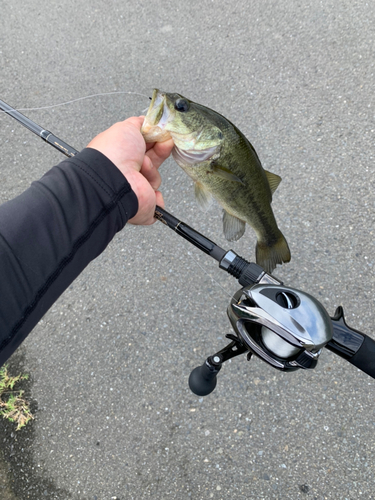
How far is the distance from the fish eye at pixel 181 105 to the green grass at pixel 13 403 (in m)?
2.10

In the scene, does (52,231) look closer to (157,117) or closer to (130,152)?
(130,152)

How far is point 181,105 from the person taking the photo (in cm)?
148

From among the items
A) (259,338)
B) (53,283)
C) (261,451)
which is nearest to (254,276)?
(259,338)

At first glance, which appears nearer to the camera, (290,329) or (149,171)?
(290,329)

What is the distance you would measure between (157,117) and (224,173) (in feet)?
1.27

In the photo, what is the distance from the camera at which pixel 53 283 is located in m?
1.09

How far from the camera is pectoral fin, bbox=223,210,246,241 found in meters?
1.80

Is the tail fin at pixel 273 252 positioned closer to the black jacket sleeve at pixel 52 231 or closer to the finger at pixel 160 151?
the finger at pixel 160 151

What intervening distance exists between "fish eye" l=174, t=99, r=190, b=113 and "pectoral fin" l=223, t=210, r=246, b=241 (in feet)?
1.89

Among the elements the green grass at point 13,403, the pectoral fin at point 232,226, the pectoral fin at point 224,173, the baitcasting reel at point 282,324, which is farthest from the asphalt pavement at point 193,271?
the baitcasting reel at point 282,324

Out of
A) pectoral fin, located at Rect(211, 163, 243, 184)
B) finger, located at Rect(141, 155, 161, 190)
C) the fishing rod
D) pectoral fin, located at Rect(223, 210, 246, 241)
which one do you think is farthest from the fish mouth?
the fishing rod

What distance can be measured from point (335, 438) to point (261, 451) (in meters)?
0.46

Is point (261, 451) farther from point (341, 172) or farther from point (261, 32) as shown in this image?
point (261, 32)

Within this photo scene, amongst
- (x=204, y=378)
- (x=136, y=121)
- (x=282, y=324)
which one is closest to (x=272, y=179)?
(x=136, y=121)
